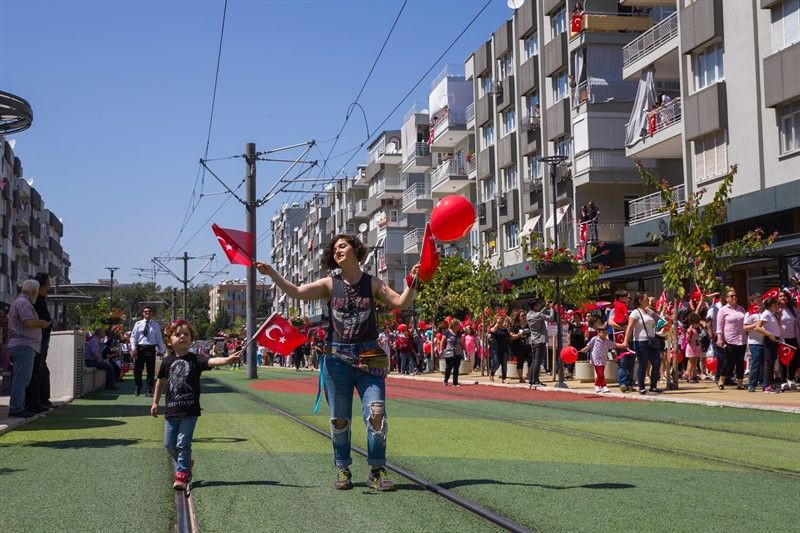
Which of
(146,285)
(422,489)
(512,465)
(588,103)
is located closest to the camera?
(422,489)

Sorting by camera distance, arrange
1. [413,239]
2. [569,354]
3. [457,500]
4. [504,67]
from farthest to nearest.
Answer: [413,239]
[504,67]
[569,354]
[457,500]

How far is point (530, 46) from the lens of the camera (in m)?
52.0

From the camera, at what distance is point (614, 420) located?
13742mm

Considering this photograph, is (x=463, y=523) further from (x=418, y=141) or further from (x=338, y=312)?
(x=418, y=141)

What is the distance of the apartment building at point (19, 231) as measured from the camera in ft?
288

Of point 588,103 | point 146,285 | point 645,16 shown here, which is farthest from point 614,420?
point 146,285

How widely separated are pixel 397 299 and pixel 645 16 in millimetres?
39725

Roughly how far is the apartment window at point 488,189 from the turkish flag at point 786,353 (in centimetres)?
4069

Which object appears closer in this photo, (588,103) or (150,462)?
(150,462)

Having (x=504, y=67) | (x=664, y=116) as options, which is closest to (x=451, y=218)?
(x=664, y=116)

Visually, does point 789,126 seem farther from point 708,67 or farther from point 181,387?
point 181,387

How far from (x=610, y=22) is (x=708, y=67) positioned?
11081 millimetres

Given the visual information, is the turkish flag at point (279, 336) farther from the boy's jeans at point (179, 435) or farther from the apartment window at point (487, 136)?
the apartment window at point (487, 136)

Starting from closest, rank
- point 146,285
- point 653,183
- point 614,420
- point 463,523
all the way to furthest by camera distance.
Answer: point 463,523
point 614,420
point 653,183
point 146,285
